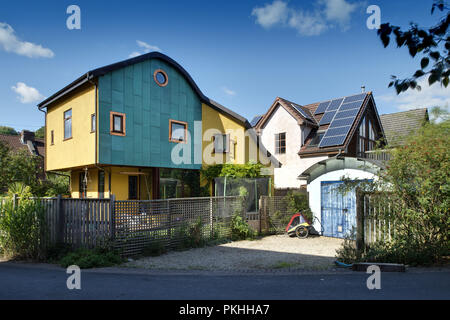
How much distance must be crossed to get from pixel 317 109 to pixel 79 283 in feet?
72.6

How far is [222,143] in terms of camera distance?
21.1m

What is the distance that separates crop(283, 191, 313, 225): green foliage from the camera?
14.5 meters

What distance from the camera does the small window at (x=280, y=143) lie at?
24203 millimetres

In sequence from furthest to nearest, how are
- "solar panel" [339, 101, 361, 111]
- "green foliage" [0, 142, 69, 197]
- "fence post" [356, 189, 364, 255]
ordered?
1. "solar panel" [339, 101, 361, 111]
2. "green foliage" [0, 142, 69, 197]
3. "fence post" [356, 189, 364, 255]

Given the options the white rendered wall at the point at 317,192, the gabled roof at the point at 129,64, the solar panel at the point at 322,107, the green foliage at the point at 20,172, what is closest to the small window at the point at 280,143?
the solar panel at the point at 322,107

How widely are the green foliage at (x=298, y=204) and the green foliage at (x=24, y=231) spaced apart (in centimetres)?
971

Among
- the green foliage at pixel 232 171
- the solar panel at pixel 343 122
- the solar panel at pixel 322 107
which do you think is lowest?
the green foliage at pixel 232 171

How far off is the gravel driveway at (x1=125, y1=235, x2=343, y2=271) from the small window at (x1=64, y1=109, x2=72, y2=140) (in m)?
11.4

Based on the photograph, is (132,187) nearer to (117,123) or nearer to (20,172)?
(117,123)

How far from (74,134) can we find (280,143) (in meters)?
14.1

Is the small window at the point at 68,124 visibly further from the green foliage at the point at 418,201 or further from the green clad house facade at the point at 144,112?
the green foliage at the point at 418,201

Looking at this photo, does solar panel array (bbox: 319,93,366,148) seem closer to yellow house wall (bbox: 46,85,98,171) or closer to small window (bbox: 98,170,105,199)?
small window (bbox: 98,170,105,199)

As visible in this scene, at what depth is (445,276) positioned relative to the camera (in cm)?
635

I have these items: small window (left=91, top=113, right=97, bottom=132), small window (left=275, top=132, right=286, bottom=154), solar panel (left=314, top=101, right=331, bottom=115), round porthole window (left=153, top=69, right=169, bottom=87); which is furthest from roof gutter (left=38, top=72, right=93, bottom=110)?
solar panel (left=314, top=101, right=331, bottom=115)
